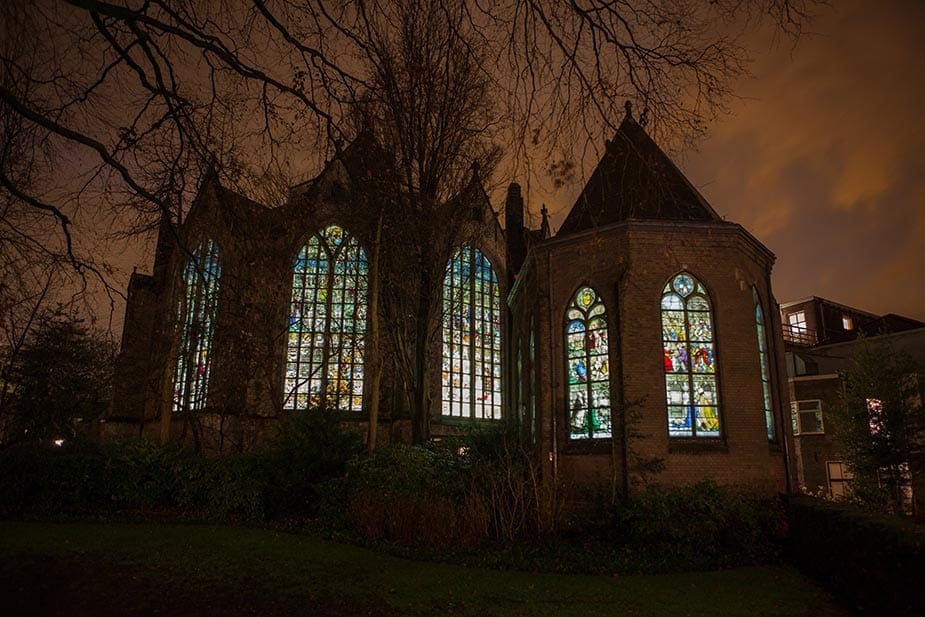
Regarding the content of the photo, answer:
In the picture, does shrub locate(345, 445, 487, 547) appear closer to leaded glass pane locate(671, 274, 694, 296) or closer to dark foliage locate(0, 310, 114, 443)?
leaded glass pane locate(671, 274, 694, 296)

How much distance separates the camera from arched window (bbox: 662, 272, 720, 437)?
15.1 meters

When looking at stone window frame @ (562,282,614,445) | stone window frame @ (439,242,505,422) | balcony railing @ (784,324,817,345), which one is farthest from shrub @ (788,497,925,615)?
balcony railing @ (784,324,817,345)

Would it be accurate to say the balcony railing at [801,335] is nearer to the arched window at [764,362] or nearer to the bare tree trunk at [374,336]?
the arched window at [764,362]

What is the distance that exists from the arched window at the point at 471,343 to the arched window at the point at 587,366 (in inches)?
264

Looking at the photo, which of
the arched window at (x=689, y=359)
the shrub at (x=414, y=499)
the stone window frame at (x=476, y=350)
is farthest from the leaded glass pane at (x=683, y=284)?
the stone window frame at (x=476, y=350)

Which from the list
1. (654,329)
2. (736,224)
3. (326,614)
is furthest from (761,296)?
(326,614)

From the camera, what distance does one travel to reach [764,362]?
1675 cm

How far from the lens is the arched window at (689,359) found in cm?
1514

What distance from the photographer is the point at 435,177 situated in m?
17.5

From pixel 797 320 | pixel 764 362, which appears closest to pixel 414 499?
pixel 764 362

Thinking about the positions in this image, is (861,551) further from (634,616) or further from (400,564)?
(400,564)

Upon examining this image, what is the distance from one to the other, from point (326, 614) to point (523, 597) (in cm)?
267

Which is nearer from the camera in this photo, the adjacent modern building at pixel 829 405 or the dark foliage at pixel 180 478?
the dark foliage at pixel 180 478

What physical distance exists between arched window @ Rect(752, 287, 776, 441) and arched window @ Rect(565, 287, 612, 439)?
152 inches
